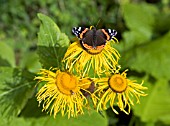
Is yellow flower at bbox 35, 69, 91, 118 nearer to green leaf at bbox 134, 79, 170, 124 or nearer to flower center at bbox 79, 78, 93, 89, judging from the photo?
flower center at bbox 79, 78, 93, 89

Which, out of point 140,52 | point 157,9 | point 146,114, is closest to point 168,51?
point 140,52

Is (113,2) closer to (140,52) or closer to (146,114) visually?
(140,52)

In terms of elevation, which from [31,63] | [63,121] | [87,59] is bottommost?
[63,121]

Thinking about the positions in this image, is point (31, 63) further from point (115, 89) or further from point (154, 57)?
point (115, 89)

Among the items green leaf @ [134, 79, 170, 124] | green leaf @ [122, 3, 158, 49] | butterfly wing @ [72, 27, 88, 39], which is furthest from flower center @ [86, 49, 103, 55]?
→ green leaf @ [122, 3, 158, 49]

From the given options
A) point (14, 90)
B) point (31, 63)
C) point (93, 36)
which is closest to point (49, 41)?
point (14, 90)

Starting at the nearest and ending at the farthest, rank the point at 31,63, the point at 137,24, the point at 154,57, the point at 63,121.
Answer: the point at 63,121, the point at 31,63, the point at 154,57, the point at 137,24

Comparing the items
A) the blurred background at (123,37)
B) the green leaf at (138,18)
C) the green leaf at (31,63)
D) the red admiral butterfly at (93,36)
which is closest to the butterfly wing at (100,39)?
the red admiral butterfly at (93,36)
